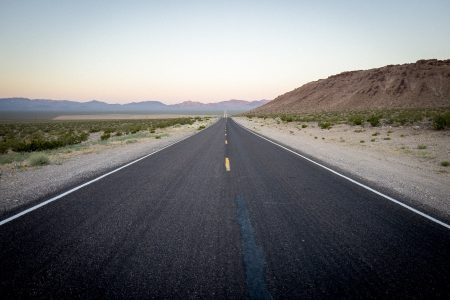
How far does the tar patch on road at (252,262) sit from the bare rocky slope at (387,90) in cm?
9034

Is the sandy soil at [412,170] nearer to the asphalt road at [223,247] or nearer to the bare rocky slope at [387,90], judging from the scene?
the asphalt road at [223,247]

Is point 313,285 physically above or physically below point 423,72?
below

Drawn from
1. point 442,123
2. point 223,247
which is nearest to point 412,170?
point 223,247

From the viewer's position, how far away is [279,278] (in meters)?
3.13

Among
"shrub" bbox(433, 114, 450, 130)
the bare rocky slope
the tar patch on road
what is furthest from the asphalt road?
the bare rocky slope

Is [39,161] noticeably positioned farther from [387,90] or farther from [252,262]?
[387,90]

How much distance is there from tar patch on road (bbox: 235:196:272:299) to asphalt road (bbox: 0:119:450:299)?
1 cm

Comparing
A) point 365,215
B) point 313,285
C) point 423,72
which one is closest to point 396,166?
point 365,215

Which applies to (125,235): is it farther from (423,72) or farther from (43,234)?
(423,72)

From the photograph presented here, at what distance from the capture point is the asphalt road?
2.99 m

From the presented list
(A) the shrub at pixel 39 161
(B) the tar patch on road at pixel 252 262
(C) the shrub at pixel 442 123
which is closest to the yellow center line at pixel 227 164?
(B) the tar patch on road at pixel 252 262

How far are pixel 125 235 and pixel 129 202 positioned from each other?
68.7 inches

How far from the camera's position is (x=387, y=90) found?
3853 inches

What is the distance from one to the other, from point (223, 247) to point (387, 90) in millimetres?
110977
